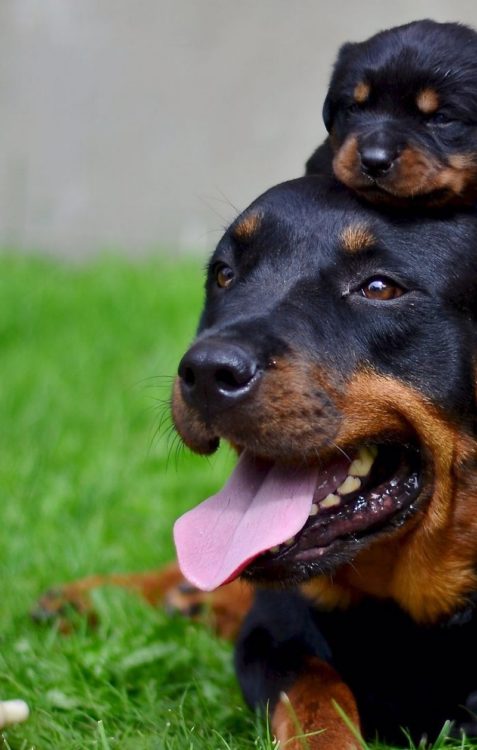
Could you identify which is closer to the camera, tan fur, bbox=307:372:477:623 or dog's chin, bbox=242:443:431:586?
dog's chin, bbox=242:443:431:586

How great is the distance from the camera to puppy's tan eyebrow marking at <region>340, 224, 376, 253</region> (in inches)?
131

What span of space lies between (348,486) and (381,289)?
Answer: 0.54m

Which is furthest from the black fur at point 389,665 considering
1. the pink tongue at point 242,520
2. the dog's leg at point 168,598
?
the dog's leg at point 168,598

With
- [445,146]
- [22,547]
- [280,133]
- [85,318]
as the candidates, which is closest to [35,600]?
[22,547]

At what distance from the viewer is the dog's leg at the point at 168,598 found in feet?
14.5

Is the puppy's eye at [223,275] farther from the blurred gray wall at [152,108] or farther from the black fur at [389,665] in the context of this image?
the blurred gray wall at [152,108]

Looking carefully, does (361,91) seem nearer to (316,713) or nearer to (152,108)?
(316,713)

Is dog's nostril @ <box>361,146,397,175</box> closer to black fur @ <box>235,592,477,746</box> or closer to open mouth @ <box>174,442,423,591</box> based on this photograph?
open mouth @ <box>174,442,423,591</box>

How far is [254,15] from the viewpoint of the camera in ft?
36.2

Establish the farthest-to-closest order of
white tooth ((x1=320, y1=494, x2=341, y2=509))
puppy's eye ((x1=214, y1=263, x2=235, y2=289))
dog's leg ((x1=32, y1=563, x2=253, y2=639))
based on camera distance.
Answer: dog's leg ((x1=32, y1=563, x2=253, y2=639)) → puppy's eye ((x1=214, y1=263, x2=235, y2=289)) → white tooth ((x1=320, y1=494, x2=341, y2=509))

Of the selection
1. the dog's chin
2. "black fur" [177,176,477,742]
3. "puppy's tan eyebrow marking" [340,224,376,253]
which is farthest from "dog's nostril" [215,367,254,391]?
"puppy's tan eyebrow marking" [340,224,376,253]

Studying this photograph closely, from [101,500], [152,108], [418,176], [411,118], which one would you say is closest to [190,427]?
[418,176]

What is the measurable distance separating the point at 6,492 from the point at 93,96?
6286 millimetres

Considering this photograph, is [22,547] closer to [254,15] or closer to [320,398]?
[320,398]
